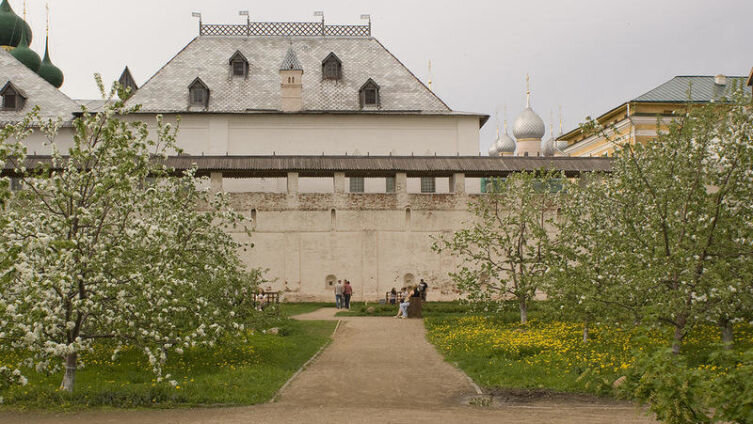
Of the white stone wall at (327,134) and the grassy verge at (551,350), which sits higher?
the white stone wall at (327,134)

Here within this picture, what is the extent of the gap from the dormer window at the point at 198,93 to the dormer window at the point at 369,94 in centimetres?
842

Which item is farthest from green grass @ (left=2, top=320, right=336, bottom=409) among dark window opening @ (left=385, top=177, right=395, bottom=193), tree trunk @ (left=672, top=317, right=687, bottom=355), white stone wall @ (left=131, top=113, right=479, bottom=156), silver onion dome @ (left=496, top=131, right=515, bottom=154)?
silver onion dome @ (left=496, top=131, right=515, bottom=154)

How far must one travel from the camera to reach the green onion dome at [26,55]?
5047cm

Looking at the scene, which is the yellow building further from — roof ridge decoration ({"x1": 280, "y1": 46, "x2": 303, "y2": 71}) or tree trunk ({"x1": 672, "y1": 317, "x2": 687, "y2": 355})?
tree trunk ({"x1": 672, "y1": 317, "x2": 687, "y2": 355})

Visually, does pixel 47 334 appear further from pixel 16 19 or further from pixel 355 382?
pixel 16 19

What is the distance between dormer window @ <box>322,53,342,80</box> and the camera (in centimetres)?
4200

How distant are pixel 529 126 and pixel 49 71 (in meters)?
43.4

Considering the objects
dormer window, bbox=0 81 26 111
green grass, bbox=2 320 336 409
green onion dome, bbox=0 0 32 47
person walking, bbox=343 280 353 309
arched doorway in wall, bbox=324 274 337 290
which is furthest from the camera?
green onion dome, bbox=0 0 32 47

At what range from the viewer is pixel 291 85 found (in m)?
39.6

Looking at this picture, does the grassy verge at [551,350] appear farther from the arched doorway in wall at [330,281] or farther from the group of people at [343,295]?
the arched doorway in wall at [330,281]

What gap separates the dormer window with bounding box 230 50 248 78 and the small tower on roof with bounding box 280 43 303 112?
125 inches

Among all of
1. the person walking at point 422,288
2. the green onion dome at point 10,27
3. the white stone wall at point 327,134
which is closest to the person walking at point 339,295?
the person walking at point 422,288

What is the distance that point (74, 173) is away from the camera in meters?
12.3

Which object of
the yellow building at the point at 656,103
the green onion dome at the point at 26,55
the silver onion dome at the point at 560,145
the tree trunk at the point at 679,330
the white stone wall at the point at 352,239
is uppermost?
the green onion dome at the point at 26,55
